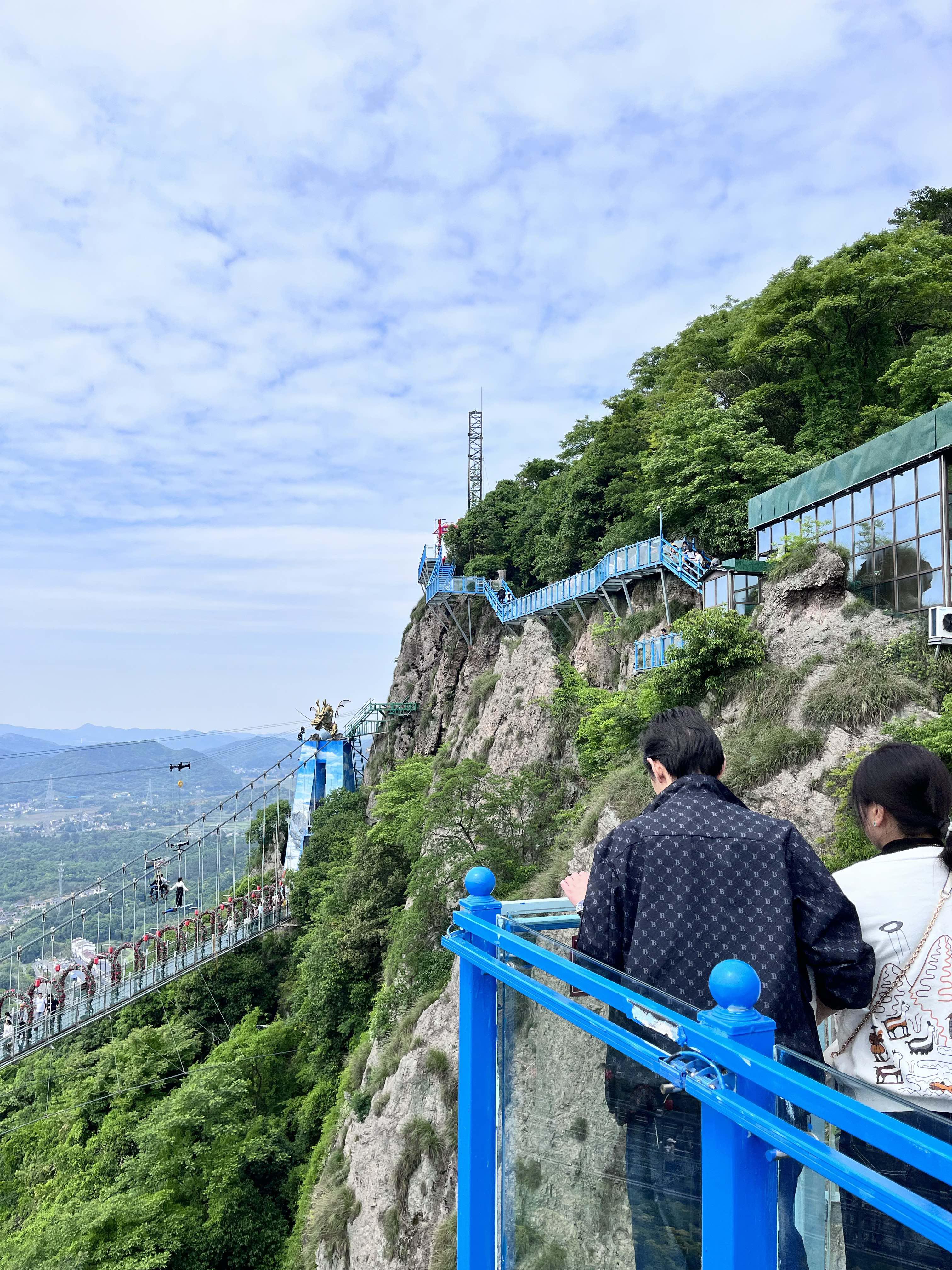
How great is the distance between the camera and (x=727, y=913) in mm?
2047

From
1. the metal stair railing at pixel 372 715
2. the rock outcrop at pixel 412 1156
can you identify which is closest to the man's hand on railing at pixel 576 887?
the rock outcrop at pixel 412 1156

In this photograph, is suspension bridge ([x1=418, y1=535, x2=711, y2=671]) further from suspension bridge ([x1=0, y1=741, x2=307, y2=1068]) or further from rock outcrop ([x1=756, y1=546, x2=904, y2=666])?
suspension bridge ([x1=0, y1=741, x2=307, y2=1068])

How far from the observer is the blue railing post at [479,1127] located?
238 centimetres

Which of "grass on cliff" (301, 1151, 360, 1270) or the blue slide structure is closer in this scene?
"grass on cliff" (301, 1151, 360, 1270)

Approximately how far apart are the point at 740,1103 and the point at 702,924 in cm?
76

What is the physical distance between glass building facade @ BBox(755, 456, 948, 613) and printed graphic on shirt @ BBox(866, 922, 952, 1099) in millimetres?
11149

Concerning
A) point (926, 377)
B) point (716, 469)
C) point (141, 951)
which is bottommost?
point (141, 951)

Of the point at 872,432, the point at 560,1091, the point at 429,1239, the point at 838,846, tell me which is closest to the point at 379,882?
the point at 429,1239

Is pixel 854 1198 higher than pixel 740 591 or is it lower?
lower

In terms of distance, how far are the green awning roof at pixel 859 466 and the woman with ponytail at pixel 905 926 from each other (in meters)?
11.0

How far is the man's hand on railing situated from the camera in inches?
104

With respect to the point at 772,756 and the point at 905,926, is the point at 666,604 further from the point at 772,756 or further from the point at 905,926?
the point at 905,926

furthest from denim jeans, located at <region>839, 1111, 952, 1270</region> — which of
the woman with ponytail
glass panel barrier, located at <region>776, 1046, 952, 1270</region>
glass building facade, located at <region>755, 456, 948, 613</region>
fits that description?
glass building facade, located at <region>755, 456, 948, 613</region>

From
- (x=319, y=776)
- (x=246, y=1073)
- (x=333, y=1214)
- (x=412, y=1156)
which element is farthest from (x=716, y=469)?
(x=319, y=776)
